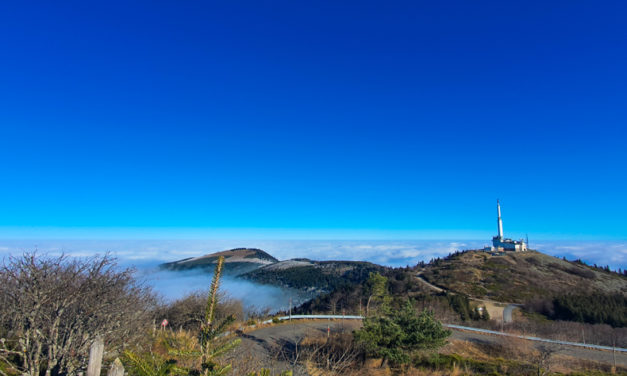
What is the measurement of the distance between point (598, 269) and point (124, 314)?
13978 cm

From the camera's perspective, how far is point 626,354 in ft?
84.2

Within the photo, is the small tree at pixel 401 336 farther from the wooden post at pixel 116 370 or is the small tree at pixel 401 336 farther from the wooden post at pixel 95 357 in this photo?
the wooden post at pixel 116 370

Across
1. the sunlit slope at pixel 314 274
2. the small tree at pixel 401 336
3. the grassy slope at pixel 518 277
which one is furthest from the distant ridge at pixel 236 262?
the small tree at pixel 401 336

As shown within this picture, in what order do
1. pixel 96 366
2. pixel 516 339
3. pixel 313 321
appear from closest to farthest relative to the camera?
pixel 96 366
pixel 516 339
pixel 313 321

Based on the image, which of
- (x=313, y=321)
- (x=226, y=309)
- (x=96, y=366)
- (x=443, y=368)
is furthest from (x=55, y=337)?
(x=313, y=321)

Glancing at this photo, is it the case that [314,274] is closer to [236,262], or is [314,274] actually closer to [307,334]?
[236,262]

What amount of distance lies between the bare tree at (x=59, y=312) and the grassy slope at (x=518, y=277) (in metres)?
76.5

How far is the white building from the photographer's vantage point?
120188 mm

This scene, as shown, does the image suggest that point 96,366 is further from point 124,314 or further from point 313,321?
point 313,321

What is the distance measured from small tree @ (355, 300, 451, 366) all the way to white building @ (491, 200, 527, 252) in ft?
395

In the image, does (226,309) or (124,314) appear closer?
(124,314)

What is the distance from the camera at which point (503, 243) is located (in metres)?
125

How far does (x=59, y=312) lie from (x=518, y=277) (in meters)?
101

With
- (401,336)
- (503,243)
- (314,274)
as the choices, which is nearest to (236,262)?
(314,274)
